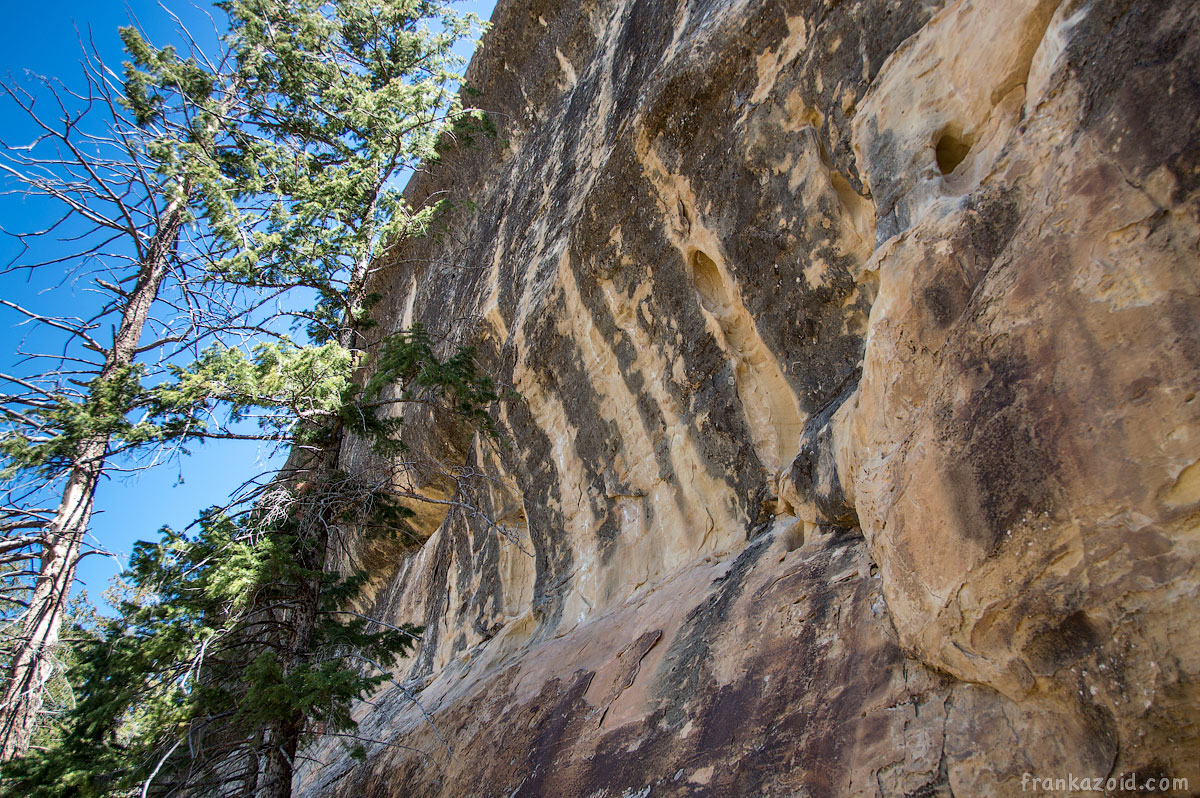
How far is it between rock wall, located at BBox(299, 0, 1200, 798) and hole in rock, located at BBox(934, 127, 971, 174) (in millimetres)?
16

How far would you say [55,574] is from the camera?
9000 millimetres

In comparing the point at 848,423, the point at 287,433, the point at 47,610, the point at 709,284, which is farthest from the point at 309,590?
the point at 848,423

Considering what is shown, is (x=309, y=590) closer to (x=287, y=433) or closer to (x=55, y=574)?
(x=287, y=433)

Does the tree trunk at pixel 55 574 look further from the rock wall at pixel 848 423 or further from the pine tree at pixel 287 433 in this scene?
the rock wall at pixel 848 423

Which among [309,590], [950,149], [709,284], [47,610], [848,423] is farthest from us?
[47,610]

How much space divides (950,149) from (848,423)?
5.99 ft

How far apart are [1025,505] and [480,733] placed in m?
5.64

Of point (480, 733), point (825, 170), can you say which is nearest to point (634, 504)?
point (480, 733)

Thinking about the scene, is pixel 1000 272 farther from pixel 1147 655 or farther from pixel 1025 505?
pixel 1147 655

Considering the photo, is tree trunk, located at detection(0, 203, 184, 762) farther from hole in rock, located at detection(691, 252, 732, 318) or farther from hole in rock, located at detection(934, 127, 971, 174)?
hole in rock, located at detection(934, 127, 971, 174)

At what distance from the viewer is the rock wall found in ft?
10.4

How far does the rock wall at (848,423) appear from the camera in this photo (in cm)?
316

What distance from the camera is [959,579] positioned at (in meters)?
3.66

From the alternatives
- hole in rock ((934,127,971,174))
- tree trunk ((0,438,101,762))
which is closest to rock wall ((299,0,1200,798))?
hole in rock ((934,127,971,174))
